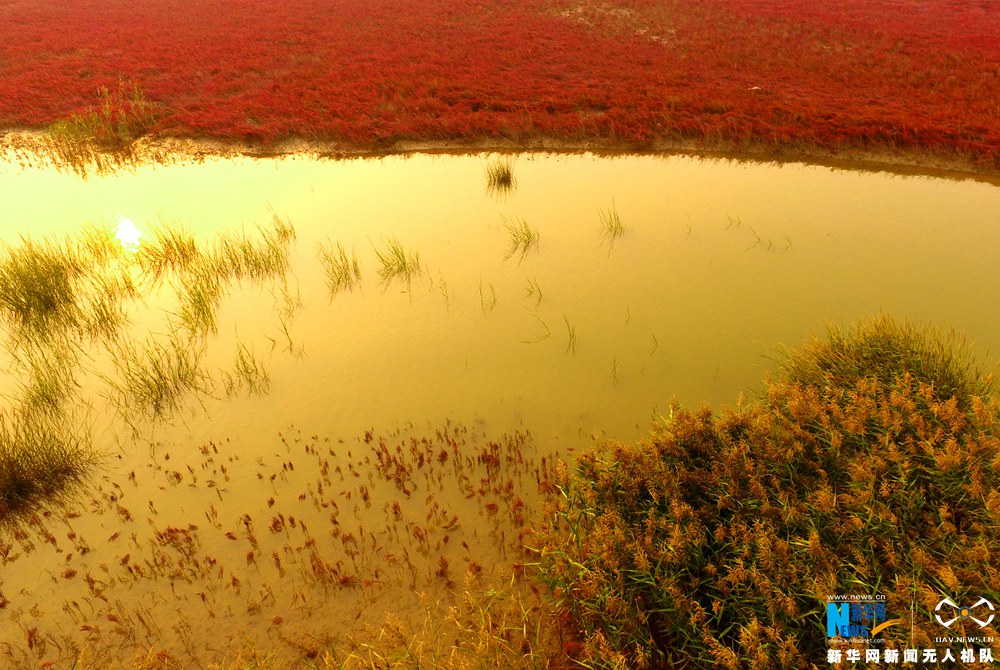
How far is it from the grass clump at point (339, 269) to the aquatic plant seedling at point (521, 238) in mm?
2216

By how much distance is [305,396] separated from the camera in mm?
5473

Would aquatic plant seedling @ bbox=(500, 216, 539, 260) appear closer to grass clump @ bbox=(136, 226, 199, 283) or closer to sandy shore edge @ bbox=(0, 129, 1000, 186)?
grass clump @ bbox=(136, 226, 199, 283)

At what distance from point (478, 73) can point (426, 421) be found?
577 inches

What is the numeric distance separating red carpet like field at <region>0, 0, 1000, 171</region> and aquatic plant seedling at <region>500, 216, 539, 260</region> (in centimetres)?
542

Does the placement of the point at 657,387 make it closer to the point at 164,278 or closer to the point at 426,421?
the point at 426,421

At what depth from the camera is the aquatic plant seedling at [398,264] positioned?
741cm

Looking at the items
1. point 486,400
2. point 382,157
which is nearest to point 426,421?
point 486,400

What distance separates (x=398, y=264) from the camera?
24.7ft

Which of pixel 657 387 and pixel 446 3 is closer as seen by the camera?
pixel 657 387

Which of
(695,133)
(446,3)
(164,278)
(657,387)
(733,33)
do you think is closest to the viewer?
(657,387)

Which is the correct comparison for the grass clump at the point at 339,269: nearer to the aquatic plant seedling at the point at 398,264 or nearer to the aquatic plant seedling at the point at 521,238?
the aquatic plant seedling at the point at 398,264

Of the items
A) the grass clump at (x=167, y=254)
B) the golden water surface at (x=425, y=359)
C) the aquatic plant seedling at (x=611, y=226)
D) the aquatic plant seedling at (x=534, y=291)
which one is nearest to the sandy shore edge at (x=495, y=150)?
the golden water surface at (x=425, y=359)

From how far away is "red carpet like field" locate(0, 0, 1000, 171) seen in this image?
12398 mm

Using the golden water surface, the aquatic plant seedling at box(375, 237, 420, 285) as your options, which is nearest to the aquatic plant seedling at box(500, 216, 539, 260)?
the golden water surface
